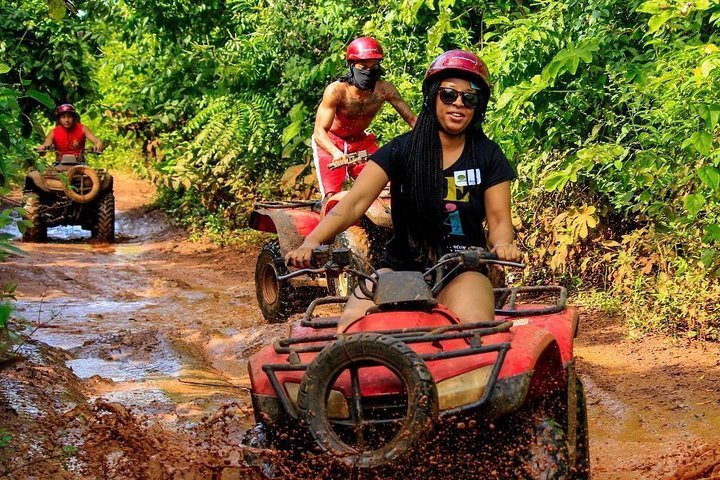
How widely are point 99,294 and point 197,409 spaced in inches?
201

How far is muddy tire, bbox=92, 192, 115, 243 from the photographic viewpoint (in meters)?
15.0

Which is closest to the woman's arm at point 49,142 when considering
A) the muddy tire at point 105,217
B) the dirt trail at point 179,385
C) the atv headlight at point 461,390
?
the muddy tire at point 105,217

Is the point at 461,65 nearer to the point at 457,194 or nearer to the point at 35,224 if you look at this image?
the point at 457,194

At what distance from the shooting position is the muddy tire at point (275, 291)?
8680 millimetres

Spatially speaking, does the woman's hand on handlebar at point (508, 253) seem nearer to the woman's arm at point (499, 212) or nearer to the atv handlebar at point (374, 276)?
the atv handlebar at point (374, 276)

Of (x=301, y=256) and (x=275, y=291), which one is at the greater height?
(x=301, y=256)

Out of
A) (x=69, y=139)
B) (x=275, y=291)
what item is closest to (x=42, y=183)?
(x=69, y=139)

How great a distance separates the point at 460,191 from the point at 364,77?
3.84 meters

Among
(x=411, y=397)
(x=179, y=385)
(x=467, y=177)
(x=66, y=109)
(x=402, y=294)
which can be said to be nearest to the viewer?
(x=411, y=397)

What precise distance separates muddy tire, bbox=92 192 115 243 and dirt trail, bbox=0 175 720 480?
3269 mm

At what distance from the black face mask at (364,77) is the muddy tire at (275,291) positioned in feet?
4.88

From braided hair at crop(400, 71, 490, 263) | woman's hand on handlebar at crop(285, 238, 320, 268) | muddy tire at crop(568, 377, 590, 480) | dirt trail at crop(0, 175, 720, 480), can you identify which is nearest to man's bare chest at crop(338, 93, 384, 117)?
dirt trail at crop(0, 175, 720, 480)

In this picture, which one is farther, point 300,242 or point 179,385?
point 300,242

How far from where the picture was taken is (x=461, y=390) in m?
3.53
